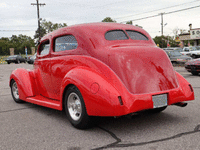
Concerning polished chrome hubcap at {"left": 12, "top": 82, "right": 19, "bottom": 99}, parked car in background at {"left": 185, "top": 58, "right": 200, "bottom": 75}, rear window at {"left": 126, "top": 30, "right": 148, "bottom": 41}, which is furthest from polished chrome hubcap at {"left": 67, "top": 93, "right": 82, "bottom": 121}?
parked car in background at {"left": 185, "top": 58, "right": 200, "bottom": 75}

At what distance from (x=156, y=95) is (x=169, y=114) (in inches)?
48.5

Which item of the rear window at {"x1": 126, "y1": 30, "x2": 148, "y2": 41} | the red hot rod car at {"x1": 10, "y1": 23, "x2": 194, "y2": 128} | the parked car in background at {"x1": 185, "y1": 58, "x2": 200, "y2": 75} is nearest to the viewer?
the red hot rod car at {"x1": 10, "y1": 23, "x2": 194, "y2": 128}

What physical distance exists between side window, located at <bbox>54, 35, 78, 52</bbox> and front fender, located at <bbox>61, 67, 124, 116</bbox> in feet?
2.71

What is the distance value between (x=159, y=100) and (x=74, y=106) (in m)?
1.40

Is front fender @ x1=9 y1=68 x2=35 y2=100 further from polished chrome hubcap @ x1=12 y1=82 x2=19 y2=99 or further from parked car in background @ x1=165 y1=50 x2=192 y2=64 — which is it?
parked car in background @ x1=165 y1=50 x2=192 y2=64

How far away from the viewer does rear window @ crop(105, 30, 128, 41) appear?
165 inches

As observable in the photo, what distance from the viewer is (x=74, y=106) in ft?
12.9

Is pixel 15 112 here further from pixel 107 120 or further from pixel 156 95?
pixel 156 95

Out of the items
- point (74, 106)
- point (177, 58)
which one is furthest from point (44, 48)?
point (177, 58)

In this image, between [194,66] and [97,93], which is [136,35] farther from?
[194,66]

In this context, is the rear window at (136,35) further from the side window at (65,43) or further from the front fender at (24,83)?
the front fender at (24,83)

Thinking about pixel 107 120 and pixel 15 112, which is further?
pixel 15 112

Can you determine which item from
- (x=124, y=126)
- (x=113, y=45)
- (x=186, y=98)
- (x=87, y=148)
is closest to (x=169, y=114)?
(x=186, y=98)

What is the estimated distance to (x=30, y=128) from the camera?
3.95 metres
